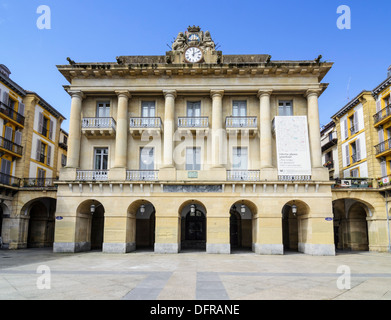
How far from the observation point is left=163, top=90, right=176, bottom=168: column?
79.1 feet

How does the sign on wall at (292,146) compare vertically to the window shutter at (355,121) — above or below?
below

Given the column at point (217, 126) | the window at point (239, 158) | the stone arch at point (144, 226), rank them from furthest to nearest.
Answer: the stone arch at point (144, 226) → the window at point (239, 158) → the column at point (217, 126)

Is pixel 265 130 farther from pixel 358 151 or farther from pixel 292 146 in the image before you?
pixel 358 151

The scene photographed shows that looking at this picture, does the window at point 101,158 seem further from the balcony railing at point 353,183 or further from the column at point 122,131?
the balcony railing at point 353,183

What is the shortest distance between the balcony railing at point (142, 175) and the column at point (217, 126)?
468cm

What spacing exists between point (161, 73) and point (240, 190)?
37.0ft

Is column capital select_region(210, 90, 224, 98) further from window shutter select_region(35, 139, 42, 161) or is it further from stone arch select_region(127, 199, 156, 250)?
window shutter select_region(35, 139, 42, 161)

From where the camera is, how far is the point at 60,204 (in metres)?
23.4

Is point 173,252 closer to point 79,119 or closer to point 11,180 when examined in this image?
point 79,119

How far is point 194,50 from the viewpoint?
84.4 ft

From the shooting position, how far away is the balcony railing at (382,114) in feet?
88.1

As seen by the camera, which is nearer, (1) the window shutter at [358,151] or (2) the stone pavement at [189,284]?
(2) the stone pavement at [189,284]

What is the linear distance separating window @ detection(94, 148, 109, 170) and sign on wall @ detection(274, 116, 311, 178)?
13.9m

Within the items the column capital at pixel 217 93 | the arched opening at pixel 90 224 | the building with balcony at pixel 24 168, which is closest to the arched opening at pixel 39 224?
the building with balcony at pixel 24 168
